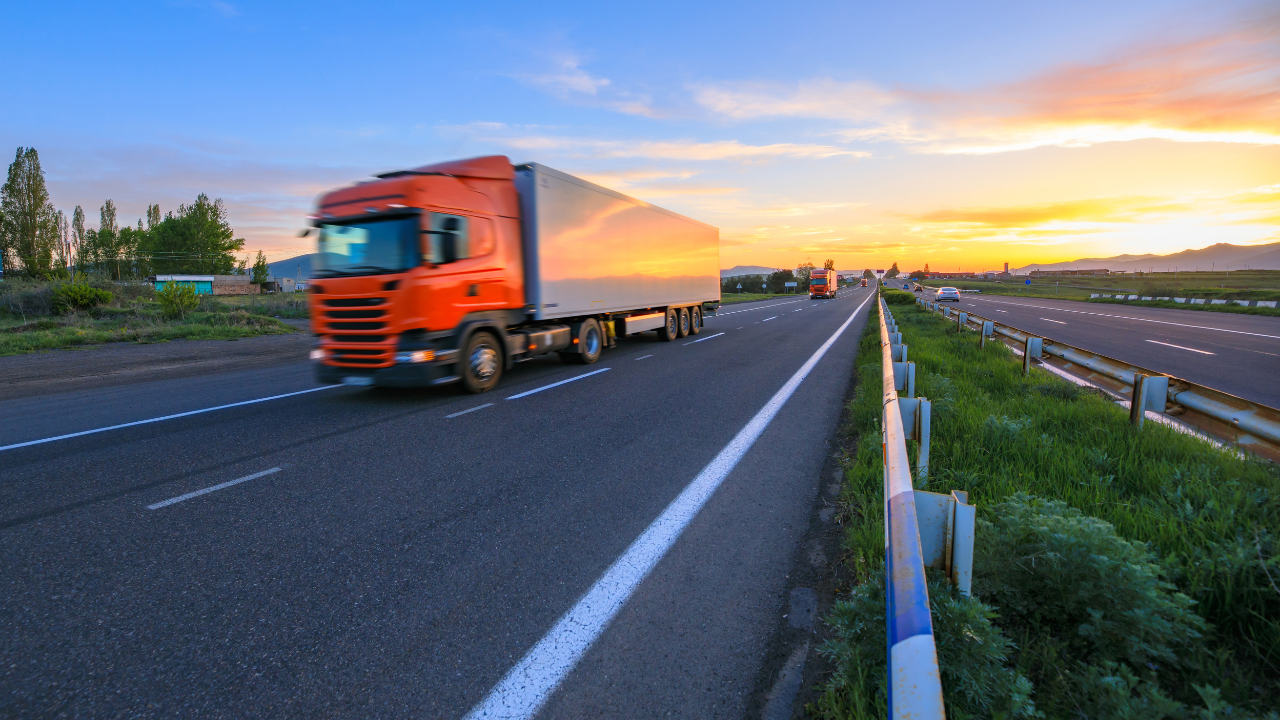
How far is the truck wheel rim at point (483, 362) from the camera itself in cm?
893

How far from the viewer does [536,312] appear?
1043cm

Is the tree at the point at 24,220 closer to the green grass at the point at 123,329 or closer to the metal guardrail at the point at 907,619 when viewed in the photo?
the green grass at the point at 123,329

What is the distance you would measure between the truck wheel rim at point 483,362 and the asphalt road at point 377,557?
1.69 m

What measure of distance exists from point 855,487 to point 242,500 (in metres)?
4.56

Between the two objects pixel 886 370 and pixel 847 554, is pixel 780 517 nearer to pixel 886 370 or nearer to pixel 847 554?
pixel 847 554

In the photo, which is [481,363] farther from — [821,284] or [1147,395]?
[821,284]

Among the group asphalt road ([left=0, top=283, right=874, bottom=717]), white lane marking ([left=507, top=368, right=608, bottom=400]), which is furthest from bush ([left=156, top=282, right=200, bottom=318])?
white lane marking ([left=507, top=368, right=608, bottom=400])

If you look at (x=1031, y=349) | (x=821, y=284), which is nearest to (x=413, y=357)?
(x=1031, y=349)

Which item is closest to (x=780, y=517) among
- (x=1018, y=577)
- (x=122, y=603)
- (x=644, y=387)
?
(x=1018, y=577)

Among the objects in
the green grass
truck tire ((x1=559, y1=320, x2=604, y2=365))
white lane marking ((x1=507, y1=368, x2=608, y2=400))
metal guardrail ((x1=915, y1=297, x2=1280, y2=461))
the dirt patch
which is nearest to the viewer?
metal guardrail ((x1=915, y1=297, x2=1280, y2=461))

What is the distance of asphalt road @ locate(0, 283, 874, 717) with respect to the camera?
242 cm

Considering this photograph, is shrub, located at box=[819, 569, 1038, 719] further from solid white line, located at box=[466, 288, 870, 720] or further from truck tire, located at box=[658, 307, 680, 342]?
truck tire, located at box=[658, 307, 680, 342]

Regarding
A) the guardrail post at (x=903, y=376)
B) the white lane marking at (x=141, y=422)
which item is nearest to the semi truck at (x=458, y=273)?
the white lane marking at (x=141, y=422)

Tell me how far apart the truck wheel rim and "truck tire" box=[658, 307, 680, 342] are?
790 cm
